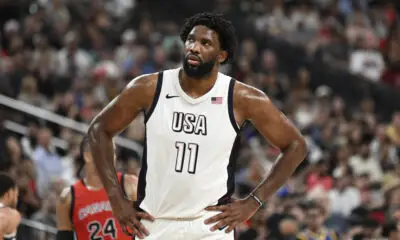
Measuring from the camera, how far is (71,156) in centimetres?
1489

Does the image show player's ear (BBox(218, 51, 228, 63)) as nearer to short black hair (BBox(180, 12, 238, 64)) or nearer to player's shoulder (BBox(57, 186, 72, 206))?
short black hair (BBox(180, 12, 238, 64))

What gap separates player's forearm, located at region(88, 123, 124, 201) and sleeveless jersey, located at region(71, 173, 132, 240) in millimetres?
1758

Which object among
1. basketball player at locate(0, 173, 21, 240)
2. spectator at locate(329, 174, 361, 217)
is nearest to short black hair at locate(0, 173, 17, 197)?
basketball player at locate(0, 173, 21, 240)

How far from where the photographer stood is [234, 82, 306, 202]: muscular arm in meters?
6.78

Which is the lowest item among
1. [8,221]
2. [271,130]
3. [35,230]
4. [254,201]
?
[35,230]

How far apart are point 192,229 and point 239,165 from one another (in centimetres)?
914

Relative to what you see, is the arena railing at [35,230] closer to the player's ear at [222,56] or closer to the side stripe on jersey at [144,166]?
the side stripe on jersey at [144,166]

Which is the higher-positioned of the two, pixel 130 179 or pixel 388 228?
pixel 130 179

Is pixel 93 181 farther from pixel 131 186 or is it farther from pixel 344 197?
pixel 344 197

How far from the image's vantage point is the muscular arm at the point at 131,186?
8273mm

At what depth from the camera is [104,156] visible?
6766mm

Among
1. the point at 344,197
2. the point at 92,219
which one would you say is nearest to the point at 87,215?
the point at 92,219

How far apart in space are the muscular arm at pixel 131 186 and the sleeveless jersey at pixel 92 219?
33 centimetres

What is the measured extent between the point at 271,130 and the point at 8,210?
252 centimetres
